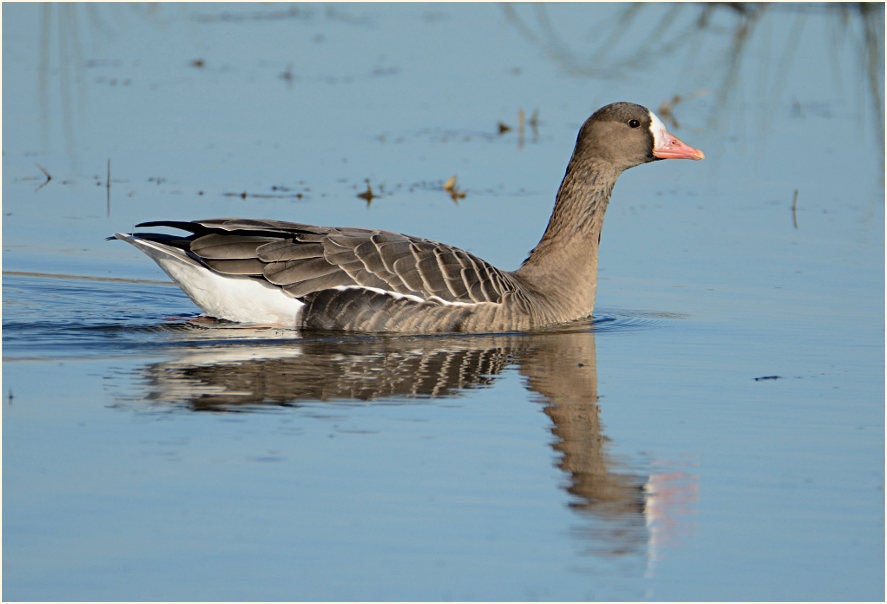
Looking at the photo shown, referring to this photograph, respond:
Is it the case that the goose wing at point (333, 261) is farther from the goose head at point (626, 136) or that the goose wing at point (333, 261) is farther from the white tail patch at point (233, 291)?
the goose head at point (626, 136)

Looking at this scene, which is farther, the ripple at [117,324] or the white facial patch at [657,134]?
the white facial patch at [657,134]

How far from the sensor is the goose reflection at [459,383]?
19.9ft

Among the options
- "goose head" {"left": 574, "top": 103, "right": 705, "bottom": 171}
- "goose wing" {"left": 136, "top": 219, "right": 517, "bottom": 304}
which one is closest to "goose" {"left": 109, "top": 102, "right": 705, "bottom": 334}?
"goose wing" {"left": 136, "top": 219, "right": 517, "bottom": 304}

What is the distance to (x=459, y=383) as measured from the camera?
26.0 feet

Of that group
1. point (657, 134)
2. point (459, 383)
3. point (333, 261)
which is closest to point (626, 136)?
point (657, 134)

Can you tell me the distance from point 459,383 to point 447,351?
96cm

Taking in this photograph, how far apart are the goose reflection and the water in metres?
0.03

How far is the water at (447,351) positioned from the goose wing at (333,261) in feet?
1.34

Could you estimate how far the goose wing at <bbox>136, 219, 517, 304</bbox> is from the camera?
941 centimetres

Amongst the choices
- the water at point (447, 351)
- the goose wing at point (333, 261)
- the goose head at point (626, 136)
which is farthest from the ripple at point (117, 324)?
the goose head at point (626, 136)

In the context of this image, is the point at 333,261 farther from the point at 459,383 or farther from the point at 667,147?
the point at 667,147

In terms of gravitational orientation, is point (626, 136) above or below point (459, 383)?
above

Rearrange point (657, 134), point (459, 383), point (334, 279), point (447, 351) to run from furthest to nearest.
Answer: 1. point (657, 134)
2. point (334, 279)
3. point (447, 351)
4. point (459, 383)

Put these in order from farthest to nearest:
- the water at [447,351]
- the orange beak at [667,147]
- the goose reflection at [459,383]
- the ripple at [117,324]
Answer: the orange beak at [667,147] < the ripple at [117,324] < the goose reflection at [459,383] < the water at [447,351]
